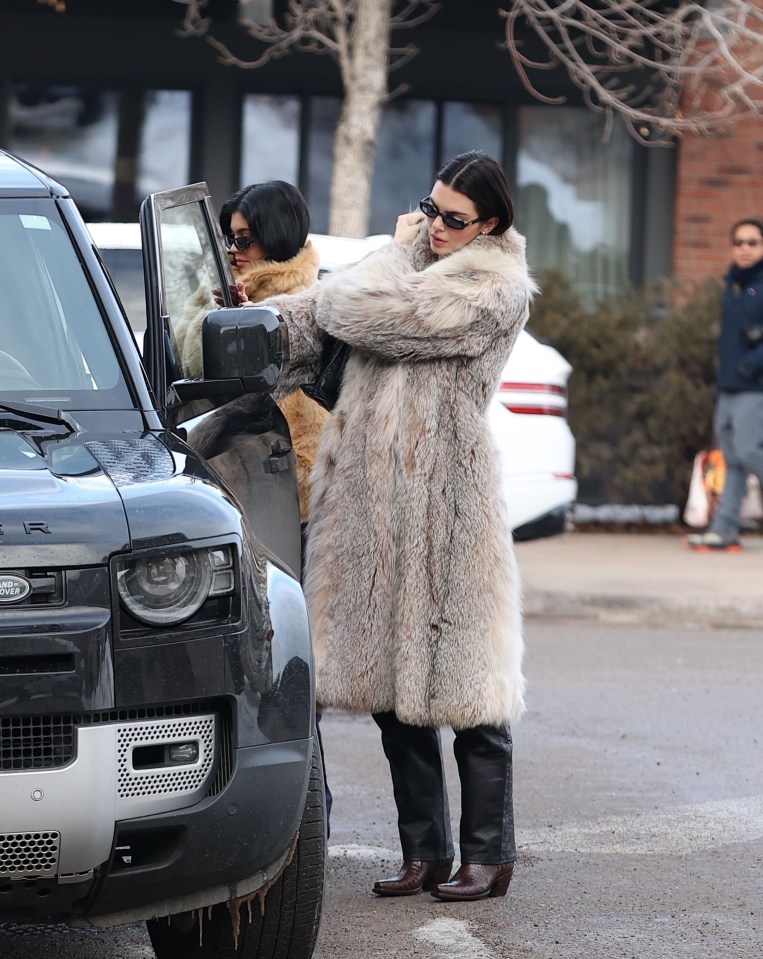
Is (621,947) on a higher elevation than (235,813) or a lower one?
lower

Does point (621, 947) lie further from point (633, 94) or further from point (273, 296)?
point (633, 94)

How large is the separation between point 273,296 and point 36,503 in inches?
71.5

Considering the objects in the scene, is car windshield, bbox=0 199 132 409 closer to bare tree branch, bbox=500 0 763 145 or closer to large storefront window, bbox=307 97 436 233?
bare tree branch, bbox=500 0 763 145

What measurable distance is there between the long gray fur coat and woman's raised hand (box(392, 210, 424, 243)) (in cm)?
14

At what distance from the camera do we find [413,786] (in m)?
4.59

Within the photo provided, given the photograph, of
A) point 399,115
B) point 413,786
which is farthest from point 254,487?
point 399,115

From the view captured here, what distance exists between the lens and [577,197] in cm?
1529

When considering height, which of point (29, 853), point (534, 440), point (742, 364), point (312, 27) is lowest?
point (29, 853)

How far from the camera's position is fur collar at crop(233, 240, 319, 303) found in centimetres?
500

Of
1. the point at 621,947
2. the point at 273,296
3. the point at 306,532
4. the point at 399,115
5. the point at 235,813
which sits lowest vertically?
the point at 621,947

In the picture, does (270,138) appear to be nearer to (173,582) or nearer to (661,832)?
(661,832)

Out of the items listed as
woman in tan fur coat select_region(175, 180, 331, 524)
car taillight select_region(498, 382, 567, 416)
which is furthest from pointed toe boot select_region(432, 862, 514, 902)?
car taillight select_region(498, 382, 567, 416)

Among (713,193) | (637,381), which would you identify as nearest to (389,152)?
(713,193)

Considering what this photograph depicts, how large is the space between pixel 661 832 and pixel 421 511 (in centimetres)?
152
